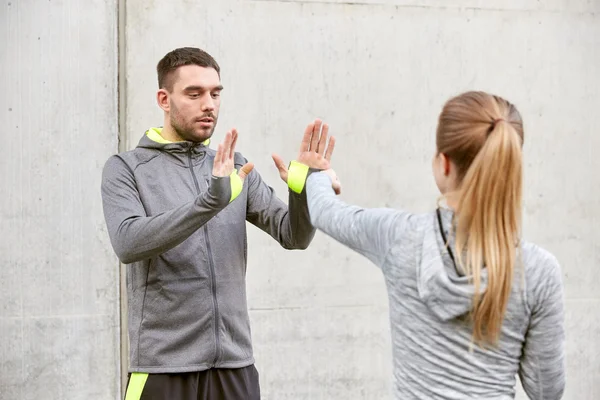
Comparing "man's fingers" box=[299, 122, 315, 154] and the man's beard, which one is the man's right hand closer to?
"man's fingers" box=[299, 122, 315, 154]

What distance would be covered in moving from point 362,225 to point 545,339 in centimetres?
49

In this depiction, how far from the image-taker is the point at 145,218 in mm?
3145

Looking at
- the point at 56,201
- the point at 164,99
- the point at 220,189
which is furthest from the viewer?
the point at 56,201

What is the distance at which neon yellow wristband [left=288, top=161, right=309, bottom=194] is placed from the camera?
283 cm

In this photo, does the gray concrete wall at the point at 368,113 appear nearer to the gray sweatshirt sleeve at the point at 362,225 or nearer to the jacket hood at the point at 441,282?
the gray sweatshirt sleeve at the point at 362,225

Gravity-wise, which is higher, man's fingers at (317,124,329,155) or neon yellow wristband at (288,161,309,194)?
man's fingers at (317,124,329,155)

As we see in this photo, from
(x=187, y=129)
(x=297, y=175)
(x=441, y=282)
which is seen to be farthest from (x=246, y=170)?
(x=441, y=282)

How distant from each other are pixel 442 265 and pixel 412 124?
3.25 m

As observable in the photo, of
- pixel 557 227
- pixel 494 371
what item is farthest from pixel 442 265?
pixel 557 227

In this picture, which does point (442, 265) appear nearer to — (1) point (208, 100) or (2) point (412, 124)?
(1) point (208, 100)

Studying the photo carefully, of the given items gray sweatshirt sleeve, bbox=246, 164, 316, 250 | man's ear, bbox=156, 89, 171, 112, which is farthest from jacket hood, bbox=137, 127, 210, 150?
gray sweatshirt sleeve, bbox=246, 164, 316, 250

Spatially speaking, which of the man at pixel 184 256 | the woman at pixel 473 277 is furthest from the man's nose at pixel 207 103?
the woman at pixel 473 277

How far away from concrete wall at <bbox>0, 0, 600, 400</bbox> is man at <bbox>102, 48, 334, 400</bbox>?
5.44ft

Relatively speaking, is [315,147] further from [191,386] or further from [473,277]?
[191,386]
